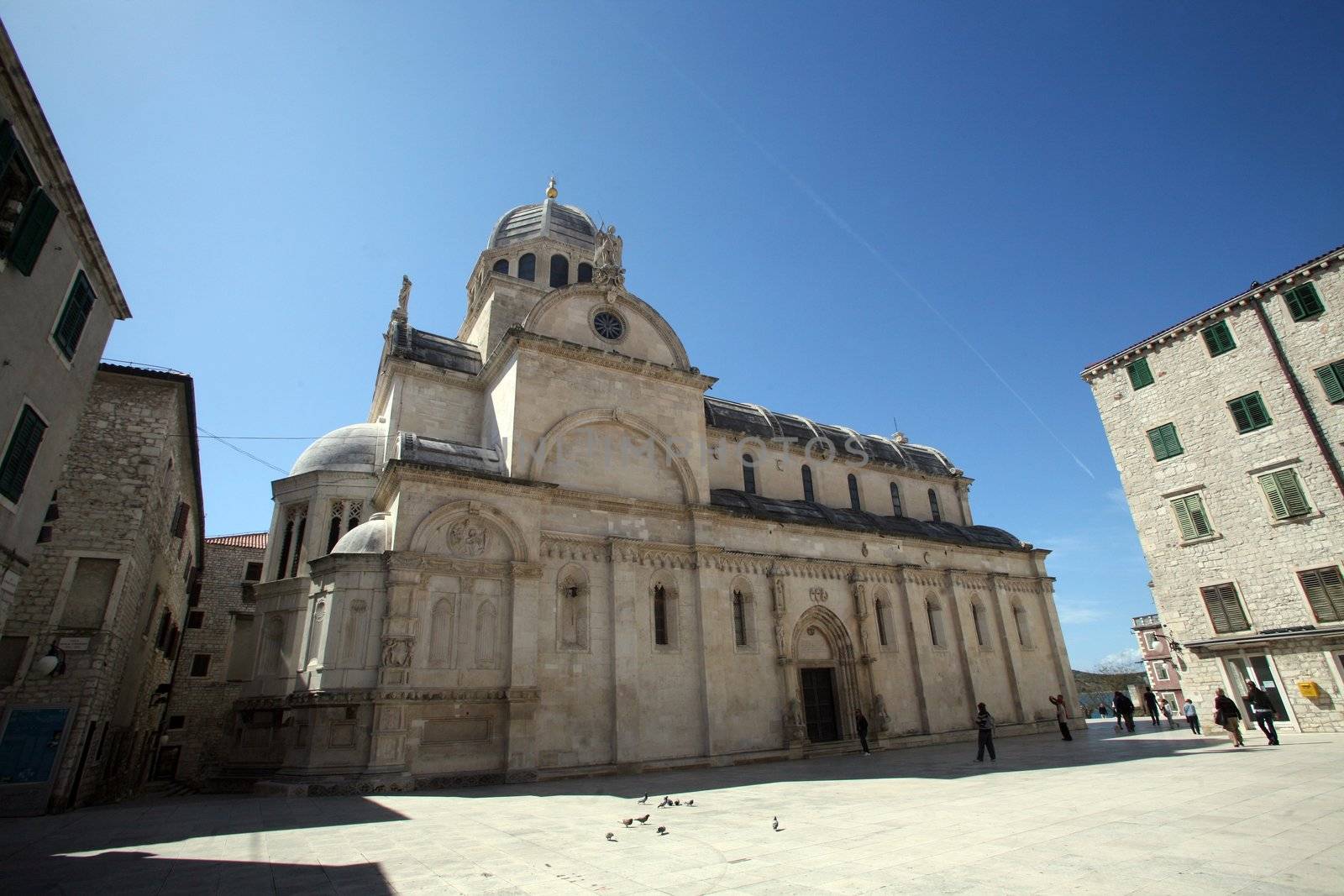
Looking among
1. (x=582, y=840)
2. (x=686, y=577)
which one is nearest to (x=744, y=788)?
(x=582, y=840)

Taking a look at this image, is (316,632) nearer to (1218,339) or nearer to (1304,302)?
(1218,339)

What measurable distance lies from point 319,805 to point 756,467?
18.7 m

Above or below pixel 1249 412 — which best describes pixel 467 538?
below

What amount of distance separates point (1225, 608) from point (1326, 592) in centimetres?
271

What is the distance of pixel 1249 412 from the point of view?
2238 cm

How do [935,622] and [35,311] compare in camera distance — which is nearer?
[35,311]

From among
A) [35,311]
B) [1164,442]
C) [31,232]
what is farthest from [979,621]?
[31,232]

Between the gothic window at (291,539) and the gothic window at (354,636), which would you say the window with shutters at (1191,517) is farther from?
the gothic window at (291,539)

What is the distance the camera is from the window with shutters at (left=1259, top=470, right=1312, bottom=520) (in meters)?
20.9

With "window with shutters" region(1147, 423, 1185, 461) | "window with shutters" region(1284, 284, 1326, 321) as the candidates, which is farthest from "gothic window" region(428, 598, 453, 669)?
"window with shutters" region(1284, 284, 1326, 321)

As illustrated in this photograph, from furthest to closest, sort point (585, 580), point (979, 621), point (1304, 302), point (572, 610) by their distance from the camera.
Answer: point (979, 621) < point (1304, 302) < point (585, 580) < point (572, 610)

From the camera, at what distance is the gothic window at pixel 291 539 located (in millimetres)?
20391

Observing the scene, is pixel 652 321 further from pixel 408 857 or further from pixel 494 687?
pixel 408 857

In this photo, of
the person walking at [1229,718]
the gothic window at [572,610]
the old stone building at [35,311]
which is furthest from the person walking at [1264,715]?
the old stone building at [35,311]
